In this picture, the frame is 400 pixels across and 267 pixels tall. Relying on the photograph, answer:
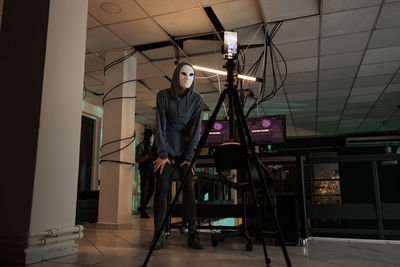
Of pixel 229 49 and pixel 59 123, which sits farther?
pixel 59 123

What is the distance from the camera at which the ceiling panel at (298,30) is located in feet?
12.5

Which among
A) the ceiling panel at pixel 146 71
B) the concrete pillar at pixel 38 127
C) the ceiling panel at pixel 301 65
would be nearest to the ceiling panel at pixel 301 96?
the ceiling panel at pixel 301 65

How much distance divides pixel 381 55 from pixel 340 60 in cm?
56

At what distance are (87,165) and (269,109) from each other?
176 inches

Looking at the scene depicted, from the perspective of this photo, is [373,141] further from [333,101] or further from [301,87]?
[301,87]

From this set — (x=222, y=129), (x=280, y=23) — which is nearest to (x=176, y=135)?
(x=222, y=129)

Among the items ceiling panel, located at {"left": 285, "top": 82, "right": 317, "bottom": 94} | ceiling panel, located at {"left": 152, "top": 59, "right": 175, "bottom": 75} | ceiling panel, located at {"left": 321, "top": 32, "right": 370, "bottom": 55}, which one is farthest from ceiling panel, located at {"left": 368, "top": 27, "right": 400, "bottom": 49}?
ceiling panel, located at {"left": 152, "top": 59, "right": 175, "bottom": 75}

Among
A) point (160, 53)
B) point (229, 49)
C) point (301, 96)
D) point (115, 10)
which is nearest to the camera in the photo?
point (229, 49)

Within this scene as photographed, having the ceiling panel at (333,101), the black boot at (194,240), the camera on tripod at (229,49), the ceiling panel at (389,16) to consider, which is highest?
the ceiling panel at (389,16)

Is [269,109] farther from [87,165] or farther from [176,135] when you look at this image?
[176,135]

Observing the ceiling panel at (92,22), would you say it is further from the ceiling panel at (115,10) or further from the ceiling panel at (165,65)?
the ceiling panel at (165,65)

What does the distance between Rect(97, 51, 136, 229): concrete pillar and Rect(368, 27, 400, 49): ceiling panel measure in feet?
11.0

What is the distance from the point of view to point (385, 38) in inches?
165

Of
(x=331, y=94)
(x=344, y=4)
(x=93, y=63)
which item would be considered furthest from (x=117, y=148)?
(x=331, y=94)
